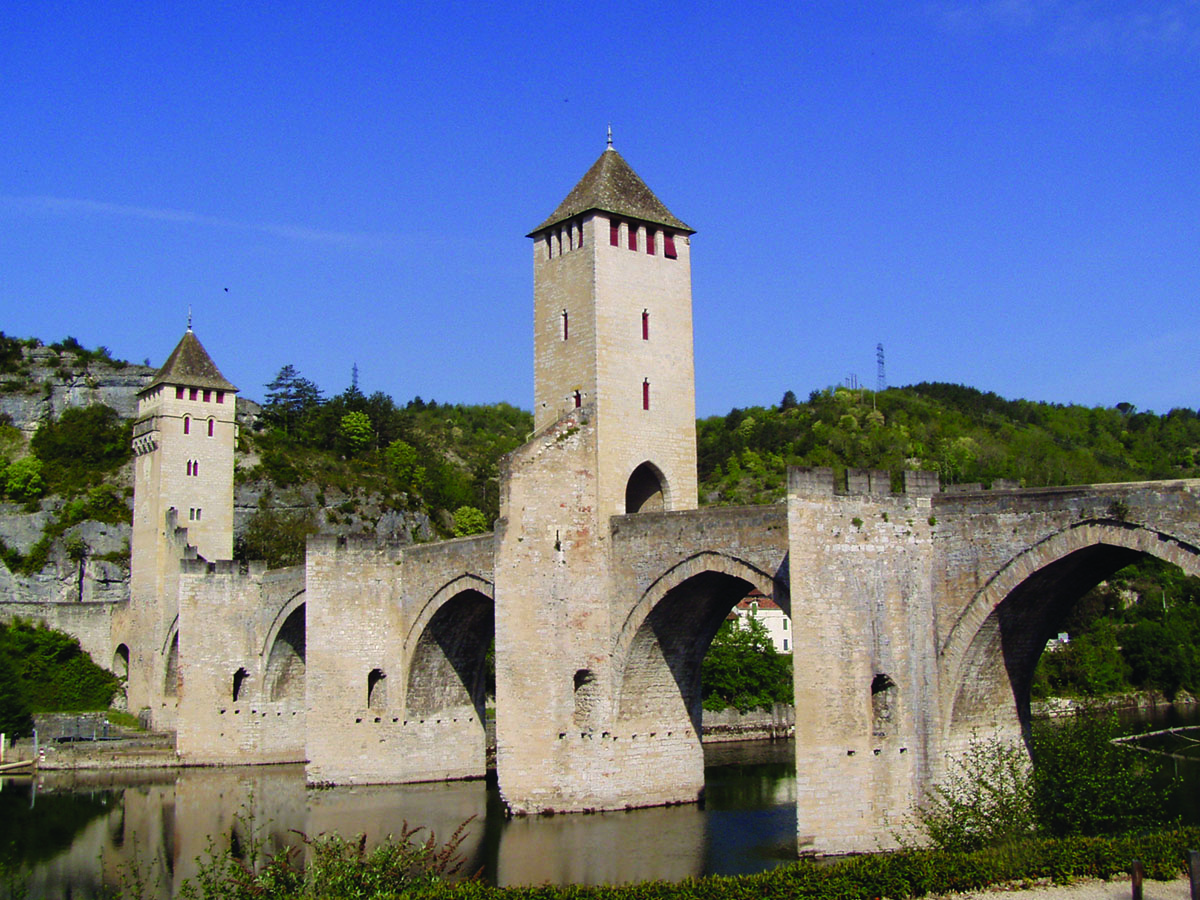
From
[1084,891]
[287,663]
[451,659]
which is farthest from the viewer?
[287,663]

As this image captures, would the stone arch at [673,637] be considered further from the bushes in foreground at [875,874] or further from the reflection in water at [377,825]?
the bushes in foreground at [875,874]

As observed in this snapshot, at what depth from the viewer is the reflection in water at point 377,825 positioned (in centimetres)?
2142

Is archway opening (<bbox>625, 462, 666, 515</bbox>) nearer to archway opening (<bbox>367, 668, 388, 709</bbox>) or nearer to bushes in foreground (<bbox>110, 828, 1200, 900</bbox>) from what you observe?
archway opening (<bbox>367, 668, 388, 709</bbox>)

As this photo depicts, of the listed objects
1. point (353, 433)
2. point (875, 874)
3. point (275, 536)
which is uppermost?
point (353, 433)

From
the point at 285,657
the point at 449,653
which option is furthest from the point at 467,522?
the point at 449,653

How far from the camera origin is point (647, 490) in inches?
1142

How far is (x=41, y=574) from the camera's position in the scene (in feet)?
180

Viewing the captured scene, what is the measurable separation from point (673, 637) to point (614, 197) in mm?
10192

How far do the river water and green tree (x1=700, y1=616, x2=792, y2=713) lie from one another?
19.5 feet

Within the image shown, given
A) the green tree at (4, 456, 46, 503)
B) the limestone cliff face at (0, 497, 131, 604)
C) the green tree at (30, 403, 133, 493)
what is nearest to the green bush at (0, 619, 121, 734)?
the limestone cliff face at (0, 497, 131, 604)

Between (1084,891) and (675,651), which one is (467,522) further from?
(1084,891)

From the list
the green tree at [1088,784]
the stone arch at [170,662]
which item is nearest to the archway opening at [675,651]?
the green tree at [1088,784]

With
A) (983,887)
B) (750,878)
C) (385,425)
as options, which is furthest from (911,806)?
(385,425)

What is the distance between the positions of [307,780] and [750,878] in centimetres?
1981
